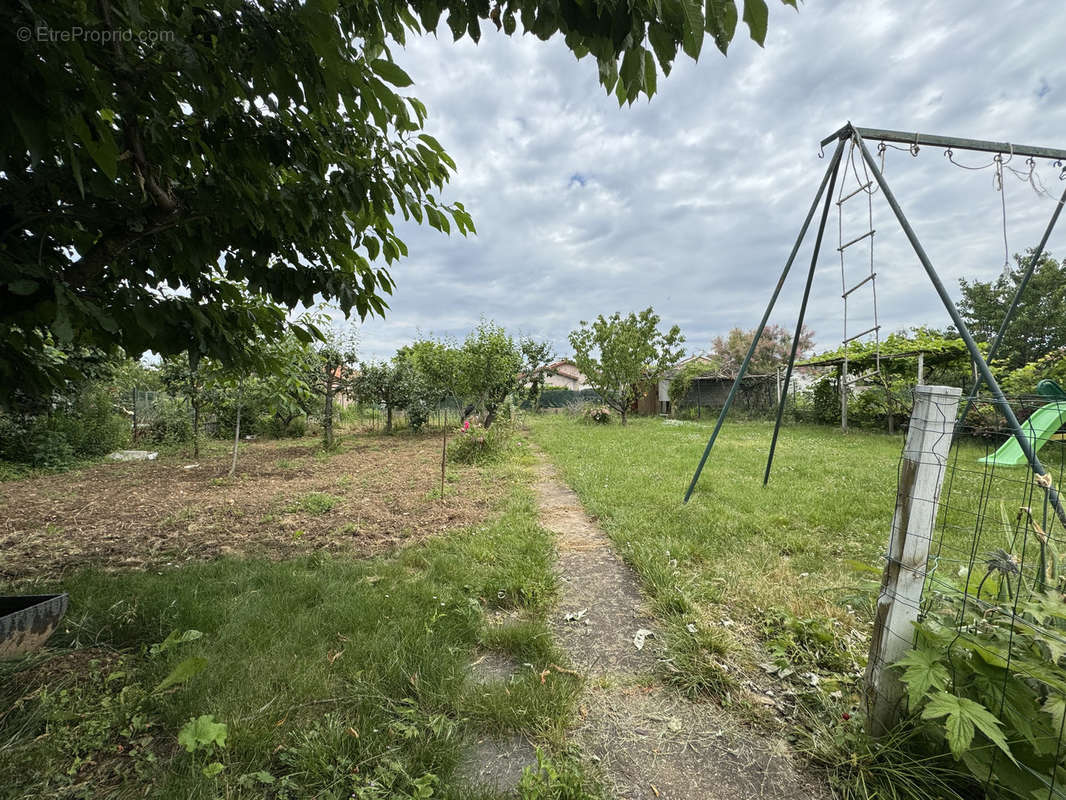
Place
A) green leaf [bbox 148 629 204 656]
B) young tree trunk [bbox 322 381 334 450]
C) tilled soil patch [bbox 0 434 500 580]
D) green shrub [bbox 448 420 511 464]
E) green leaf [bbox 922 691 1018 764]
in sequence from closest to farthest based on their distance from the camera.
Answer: green leaf [bbox 922 691 1018 764] < green leaf [bbox 148 629 204 656] < tilled soil patch [bbox 0 434 500 580] < green shrub [bbox 448 420 511 464] < young tree trunk [bbox 322 381 334 450]

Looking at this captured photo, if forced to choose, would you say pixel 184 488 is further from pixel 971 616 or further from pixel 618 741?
pixel 971 616

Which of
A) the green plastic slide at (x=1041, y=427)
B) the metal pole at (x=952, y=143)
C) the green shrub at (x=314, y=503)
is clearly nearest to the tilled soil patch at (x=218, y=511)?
the green shrub at (x=314, y=503)

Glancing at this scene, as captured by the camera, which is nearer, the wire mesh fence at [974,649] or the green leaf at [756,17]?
the green leaf at [756,17]

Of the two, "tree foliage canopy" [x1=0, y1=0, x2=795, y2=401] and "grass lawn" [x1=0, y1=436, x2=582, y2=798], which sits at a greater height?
"tree foliage canopy" [x1=0, y1=0, x2=795, y2=401]

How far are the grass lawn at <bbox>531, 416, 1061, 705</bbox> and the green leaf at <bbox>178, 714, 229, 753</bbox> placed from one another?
1874 millimetres

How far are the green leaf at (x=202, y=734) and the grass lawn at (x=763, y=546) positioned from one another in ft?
6.15

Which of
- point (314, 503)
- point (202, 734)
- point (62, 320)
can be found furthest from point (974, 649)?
point (314, 503)

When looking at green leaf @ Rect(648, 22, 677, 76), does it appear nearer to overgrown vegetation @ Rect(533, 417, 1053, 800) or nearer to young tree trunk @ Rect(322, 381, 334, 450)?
overgrown vegetation @ Rect(533, 417, 1053, 800)

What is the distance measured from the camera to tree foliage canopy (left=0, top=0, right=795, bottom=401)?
108 cm

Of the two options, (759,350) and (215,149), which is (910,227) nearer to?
(215,149)

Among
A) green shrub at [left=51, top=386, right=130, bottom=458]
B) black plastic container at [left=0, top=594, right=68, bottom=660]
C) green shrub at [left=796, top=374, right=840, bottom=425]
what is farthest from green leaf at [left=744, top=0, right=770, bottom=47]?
green shrub at [left=796, top=374, right=840, bottom=425]

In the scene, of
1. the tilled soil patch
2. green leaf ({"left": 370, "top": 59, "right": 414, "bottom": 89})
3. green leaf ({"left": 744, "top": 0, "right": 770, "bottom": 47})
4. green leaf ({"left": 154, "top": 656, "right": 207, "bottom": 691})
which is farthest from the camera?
the tilled soil patch

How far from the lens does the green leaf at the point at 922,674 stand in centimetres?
120

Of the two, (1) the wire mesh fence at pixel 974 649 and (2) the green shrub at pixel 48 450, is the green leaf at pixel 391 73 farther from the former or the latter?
(2) the green shrub at pixel 48 450
